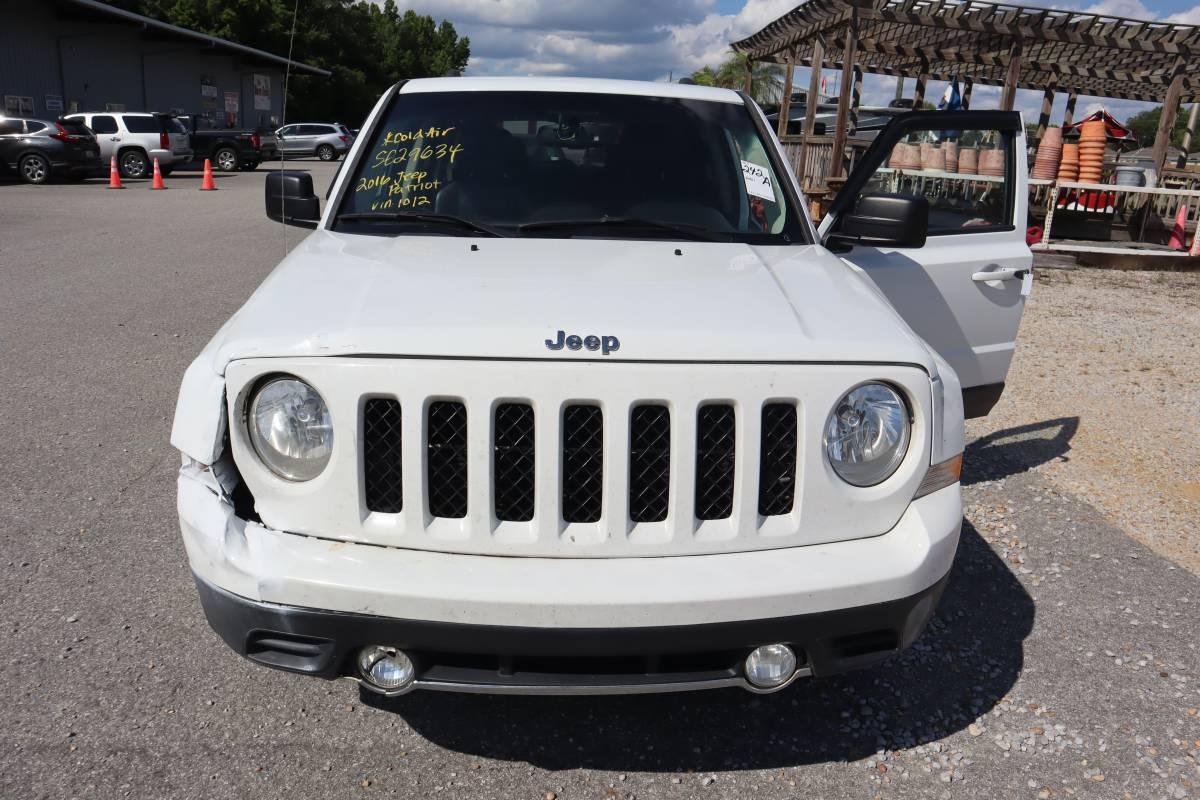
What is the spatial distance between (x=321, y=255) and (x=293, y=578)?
3.93 feet

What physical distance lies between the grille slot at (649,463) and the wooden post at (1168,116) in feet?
57.3

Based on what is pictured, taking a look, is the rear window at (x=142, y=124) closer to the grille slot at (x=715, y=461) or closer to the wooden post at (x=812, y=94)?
the wooden post at (x=812, y=94)

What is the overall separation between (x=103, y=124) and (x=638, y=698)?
26.6 meters

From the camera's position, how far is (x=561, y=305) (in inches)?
91.7

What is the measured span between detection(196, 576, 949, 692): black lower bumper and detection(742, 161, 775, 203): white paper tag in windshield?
175 centimetres

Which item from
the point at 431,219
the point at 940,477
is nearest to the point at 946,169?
the point at 431,219

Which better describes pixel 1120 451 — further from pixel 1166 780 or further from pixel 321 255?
pixel 321 255

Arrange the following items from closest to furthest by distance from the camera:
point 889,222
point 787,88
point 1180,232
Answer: point 889,222 → point 1180,232 → point 787,88

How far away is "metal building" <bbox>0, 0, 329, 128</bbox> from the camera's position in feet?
96.2

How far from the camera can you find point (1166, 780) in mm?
2543

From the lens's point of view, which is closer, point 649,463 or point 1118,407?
point 649,463

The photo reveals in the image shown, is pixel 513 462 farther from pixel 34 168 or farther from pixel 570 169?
pixel 34 168

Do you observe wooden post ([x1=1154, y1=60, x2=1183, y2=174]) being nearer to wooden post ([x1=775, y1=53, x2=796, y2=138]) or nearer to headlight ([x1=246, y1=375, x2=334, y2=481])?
wooden post ([x1=775, y1=53, x2=796, y2=138])

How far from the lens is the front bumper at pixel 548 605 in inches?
80.9
